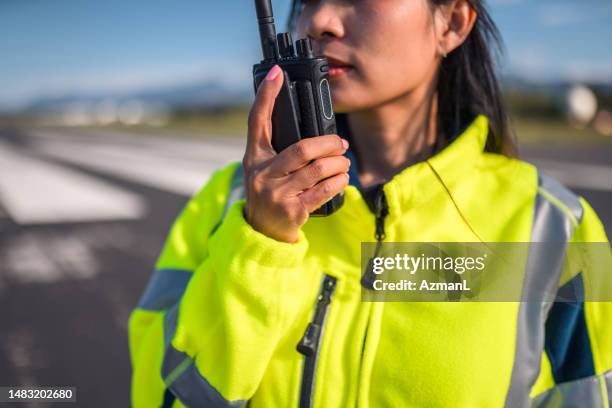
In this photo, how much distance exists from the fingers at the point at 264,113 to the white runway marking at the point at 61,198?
17.6ft

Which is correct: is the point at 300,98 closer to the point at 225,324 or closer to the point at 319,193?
the point at 319,193

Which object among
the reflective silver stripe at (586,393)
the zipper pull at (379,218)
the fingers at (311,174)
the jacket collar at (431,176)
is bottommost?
the reflective silver stripe at (586,393)

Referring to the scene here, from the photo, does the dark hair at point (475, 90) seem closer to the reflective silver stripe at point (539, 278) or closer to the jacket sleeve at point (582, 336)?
the reflective silver stripe at point (539, 278)

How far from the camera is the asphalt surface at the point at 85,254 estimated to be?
2975 mm

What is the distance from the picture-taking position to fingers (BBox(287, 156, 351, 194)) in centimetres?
104

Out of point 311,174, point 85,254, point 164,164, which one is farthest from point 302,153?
point 164,164

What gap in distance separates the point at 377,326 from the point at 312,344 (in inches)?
5.9

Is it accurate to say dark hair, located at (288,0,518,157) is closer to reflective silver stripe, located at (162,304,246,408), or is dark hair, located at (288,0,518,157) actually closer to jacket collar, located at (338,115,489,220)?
jacket collar, located at (338,115,489,220)

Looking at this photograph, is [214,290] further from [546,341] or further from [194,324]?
[546,341]

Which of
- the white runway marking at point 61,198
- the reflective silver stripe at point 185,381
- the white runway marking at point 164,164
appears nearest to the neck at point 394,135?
the reflective silver stripe at point 185,381

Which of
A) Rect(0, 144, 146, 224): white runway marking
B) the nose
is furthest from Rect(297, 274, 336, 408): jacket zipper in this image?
Rect(0, 144, 146, 224): white runway marking

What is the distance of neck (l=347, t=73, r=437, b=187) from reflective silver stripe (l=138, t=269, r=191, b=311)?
56 cm

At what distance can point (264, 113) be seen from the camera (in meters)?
1.05

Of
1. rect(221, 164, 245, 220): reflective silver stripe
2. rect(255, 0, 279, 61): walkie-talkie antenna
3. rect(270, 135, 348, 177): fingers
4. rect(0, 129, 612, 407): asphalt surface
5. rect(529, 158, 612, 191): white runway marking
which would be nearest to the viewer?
rect(270, 135, 348, 177): fingers
